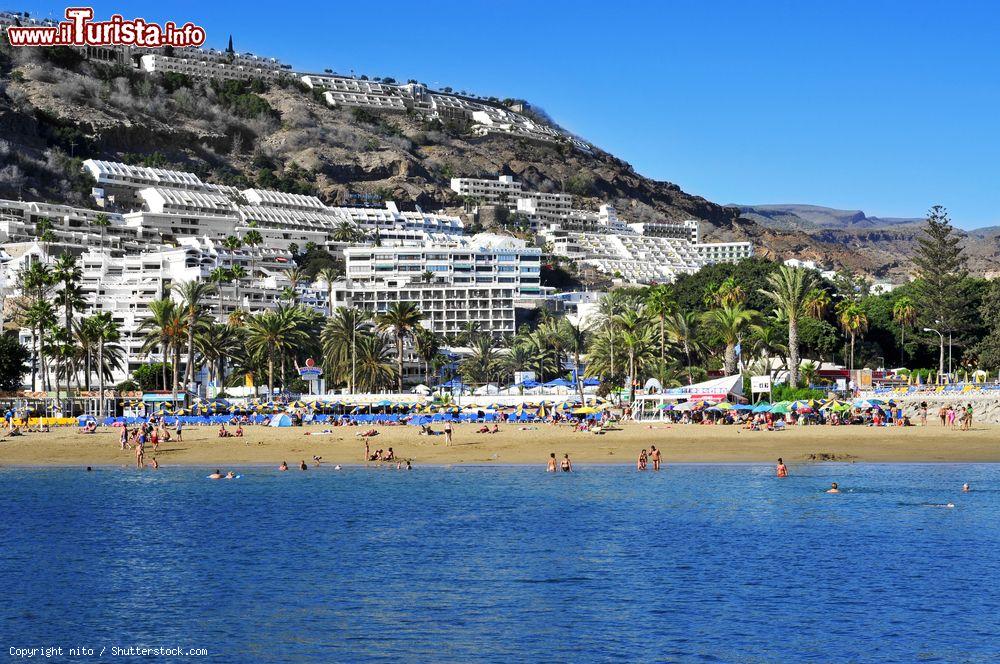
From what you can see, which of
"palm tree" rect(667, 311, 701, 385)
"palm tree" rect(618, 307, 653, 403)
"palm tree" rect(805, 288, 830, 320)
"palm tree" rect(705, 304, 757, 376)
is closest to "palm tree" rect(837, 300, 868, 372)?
"palm tree" rect(805, 288, 830, 320)

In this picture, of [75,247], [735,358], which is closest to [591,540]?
[735,358]

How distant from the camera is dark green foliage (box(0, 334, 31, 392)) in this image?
285 ft

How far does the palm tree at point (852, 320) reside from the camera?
9575 cm

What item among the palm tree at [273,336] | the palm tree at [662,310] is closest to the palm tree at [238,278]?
the palm tree at [273,336]

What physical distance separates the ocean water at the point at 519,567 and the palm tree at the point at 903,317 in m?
55.2

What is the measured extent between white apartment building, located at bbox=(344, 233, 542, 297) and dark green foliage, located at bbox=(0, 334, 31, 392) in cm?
6133

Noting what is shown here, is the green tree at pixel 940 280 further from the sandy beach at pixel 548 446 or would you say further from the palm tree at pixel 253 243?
the palm tree at pixel 253 243

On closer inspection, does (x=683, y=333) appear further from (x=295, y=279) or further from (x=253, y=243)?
(x=253, y=243)

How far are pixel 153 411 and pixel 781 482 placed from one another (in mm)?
49639

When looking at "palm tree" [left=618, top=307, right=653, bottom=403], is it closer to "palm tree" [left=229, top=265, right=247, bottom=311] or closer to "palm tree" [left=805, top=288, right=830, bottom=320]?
"palm tree" [left=805, top=288, right=830, bottom=320]

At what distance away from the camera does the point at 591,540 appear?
35.9m

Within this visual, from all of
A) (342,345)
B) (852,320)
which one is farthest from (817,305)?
(342,345)

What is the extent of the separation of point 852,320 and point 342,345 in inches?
1547

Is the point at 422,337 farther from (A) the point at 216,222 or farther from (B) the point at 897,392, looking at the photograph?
(A) the point at 216,222
